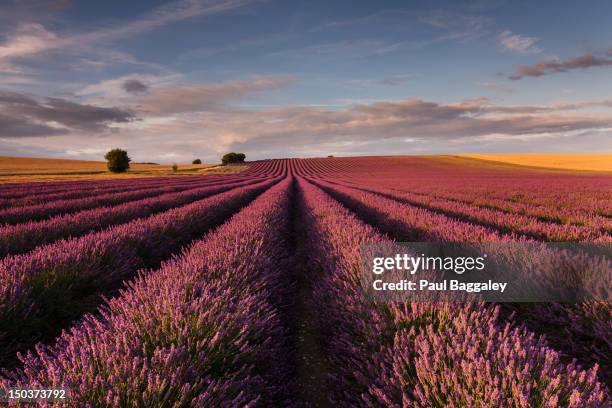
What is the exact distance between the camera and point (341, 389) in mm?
2393

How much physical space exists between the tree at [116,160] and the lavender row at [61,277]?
204 feet

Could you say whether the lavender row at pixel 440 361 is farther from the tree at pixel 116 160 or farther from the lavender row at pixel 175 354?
the tree at pixel 116 160

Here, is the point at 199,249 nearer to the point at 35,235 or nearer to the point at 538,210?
the point at 35,235

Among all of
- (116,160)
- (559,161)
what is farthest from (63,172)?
(559,161)

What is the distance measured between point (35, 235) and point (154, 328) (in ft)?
18.7

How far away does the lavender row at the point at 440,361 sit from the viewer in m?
1.49

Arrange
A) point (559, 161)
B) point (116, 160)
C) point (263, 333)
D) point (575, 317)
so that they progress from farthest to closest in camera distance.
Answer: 1. point (559, 161)
2. point (116, 160)
3. point (575, 317)
4. point (263, 333)

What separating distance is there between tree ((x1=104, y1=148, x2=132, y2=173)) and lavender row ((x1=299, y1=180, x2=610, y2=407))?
66.5 metres

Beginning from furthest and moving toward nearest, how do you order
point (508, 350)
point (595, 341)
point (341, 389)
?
point (595, 341) < point (341, 389) < point (508, 350)

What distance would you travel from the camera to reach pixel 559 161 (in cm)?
7194

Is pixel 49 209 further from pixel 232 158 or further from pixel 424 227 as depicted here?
pixel 232 158

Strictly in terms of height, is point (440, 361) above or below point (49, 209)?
below

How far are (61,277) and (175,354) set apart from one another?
114 inches

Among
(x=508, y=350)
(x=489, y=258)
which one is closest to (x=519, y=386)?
(x=508, y=350)
